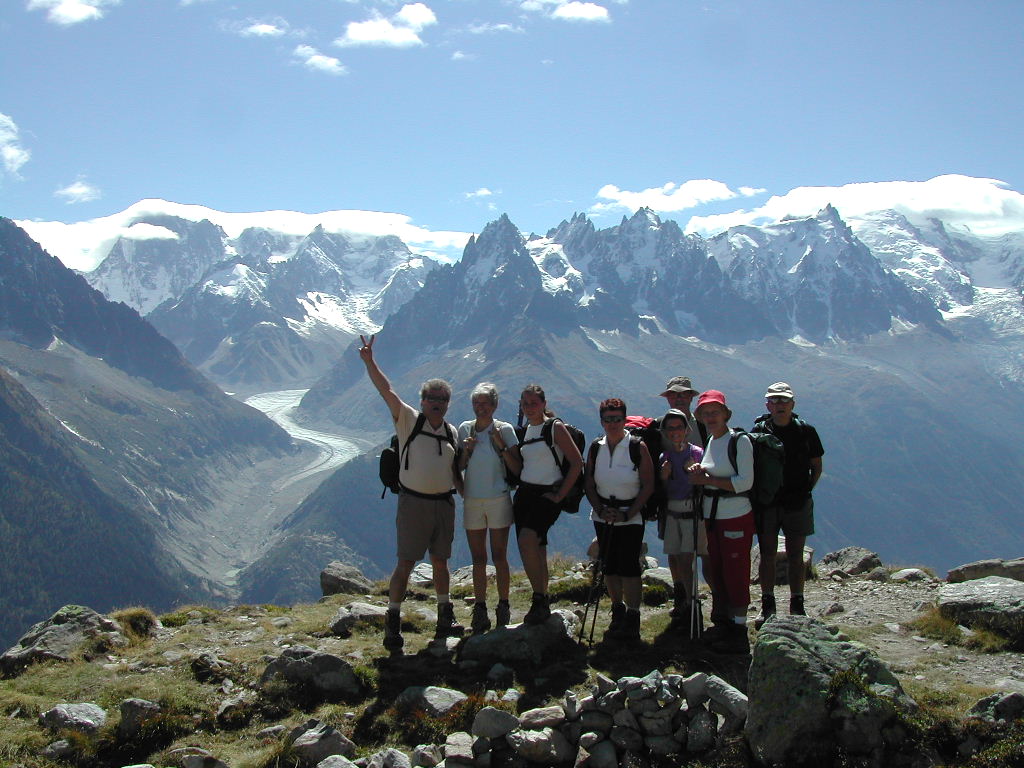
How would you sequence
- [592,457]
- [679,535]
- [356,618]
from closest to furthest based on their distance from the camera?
[592,457]
[679,535]
[356,618]

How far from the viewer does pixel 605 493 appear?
11914 mm

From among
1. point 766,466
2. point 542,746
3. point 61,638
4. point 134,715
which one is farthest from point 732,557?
point 61,638

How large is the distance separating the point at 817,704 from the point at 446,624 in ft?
20.5

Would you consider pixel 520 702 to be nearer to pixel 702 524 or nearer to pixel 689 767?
pixel 689 767

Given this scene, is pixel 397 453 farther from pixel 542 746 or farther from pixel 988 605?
pixel 988 605

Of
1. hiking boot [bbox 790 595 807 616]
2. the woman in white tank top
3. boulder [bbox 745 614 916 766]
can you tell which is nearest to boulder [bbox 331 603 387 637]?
the woman in white tank top

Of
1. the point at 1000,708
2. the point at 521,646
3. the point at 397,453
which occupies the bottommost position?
the point at 521,646

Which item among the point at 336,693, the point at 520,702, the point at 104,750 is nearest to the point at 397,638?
the point at 336,693

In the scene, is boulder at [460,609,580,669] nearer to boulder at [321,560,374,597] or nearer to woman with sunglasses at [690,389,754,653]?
woman with sunglasses at [690,389,754,653]

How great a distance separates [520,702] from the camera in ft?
31.9

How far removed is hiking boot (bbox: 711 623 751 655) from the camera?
11.0m

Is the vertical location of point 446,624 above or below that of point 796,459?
below

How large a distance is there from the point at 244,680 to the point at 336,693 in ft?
5.02

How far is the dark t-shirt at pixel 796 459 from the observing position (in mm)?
12172
